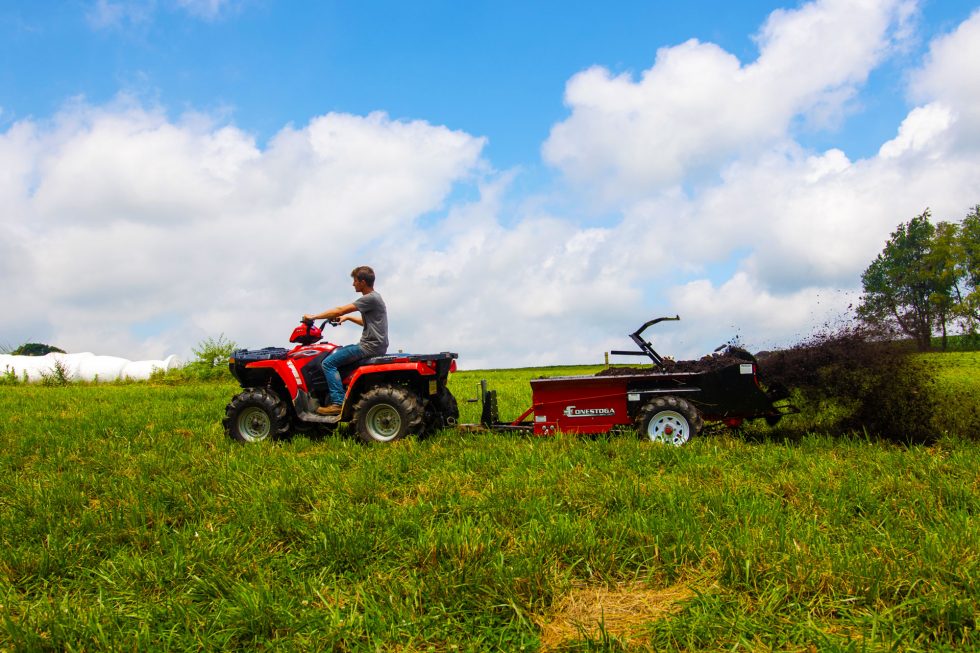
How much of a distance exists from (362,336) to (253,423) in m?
1.79

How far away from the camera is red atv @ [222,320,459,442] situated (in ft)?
24.3

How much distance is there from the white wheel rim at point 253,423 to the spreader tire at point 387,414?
54.6 inches

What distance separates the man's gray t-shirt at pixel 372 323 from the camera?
25.9 ft

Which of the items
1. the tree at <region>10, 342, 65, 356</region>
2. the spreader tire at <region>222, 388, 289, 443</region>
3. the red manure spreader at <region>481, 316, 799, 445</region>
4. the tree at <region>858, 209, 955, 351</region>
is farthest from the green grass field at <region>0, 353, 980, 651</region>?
the tree at <region>858, 209, 955, 351</region>

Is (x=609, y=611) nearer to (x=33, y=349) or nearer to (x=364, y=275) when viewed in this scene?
(x=364, y=275)

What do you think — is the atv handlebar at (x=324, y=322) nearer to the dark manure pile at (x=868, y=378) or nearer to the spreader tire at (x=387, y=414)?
the spreader tire at (x=387, y=414)

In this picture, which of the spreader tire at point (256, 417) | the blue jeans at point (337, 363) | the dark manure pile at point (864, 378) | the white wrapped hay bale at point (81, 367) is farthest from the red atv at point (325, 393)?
the white wrapped hay bale at point (81, 367)

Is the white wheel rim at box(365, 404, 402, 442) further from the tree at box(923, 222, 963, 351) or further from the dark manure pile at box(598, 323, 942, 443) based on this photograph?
the tree at box(923, 222, 963, 351)

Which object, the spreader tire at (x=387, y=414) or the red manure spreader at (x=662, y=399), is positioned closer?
the red manure spreader at (x=662, y=399)

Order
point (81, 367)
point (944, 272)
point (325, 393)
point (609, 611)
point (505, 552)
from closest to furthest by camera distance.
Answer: point (609, 611), point (505, 552), point (325, 393), point (81, 367), point (944, 272)

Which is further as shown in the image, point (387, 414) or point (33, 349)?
point (33, 349)

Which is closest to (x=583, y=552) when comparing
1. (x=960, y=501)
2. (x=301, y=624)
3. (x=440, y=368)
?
(x=301, y=624)

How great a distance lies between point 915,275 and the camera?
51.4 metres

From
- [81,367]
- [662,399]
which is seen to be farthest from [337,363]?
[81,367]
